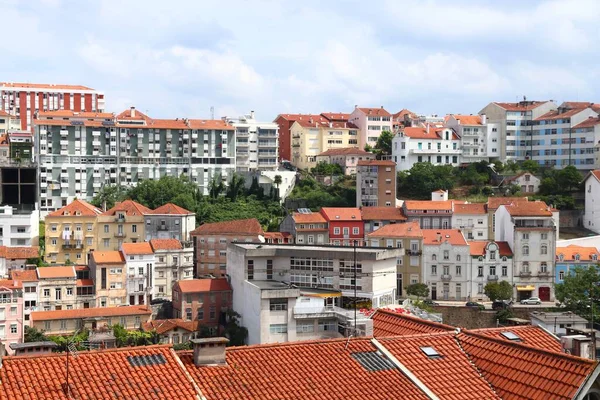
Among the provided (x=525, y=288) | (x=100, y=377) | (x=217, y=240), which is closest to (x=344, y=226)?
(x=217, y=240)

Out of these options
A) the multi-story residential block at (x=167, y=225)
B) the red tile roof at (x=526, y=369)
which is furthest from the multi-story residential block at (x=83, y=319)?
the red tile roof at (x=526, y=369)

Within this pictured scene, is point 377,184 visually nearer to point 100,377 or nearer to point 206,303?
point 206,303

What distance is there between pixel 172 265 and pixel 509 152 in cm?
3631

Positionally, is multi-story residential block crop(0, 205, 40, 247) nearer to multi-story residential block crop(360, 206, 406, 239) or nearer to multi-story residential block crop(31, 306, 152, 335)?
multi-story residential block crop(31, 306, 152, 335)

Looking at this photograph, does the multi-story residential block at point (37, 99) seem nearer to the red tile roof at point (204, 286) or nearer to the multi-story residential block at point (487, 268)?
the red tile roof at point (204, 286)

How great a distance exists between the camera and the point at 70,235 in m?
54.6

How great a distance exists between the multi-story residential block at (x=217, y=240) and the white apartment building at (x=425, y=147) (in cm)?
2152

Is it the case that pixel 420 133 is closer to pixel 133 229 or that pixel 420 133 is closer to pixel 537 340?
pixel 133 229

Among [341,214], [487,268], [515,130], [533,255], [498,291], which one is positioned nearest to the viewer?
[498,291]

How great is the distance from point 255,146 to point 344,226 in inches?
827

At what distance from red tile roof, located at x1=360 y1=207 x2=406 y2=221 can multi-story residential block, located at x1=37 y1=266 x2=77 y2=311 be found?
2014cm

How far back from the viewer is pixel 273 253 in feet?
144

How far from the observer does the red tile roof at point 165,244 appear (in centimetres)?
5241

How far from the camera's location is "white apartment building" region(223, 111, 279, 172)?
75938mm
